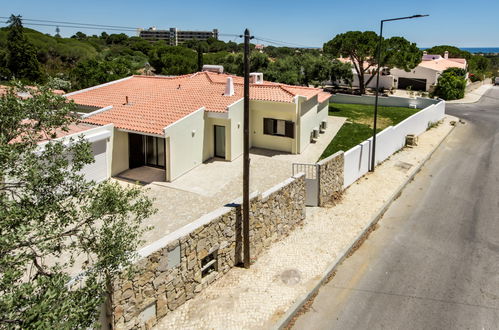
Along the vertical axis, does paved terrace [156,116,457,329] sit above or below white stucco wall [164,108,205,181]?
below

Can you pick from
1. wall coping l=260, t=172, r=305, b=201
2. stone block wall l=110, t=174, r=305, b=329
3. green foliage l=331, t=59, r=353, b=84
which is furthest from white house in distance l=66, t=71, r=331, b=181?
green foliage l=331, t=59, r=353, b=84

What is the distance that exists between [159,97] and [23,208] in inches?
766

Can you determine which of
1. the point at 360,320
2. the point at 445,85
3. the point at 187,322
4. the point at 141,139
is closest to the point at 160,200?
the point at 141,139

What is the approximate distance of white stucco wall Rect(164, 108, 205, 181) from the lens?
19453 millimetres

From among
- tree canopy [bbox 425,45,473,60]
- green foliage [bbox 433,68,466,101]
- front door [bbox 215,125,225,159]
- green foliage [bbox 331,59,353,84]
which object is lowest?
front door [bbox 215,125,225,159]

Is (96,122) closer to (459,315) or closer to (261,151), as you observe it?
(261,151)

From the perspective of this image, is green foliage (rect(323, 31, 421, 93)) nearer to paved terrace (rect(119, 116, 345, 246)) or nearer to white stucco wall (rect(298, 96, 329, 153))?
white stucco wall (rect(298, 96, 329, 153))

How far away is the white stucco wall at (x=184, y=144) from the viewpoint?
19.5 meters

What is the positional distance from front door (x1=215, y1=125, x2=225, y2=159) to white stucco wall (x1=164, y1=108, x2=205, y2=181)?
117 centimetres

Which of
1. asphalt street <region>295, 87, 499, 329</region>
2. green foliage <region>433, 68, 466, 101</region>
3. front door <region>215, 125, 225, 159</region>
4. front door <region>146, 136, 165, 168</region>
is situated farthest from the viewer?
green foliage <region>433, 68, 466, 101</region>

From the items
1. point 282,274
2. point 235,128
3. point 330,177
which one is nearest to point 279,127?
point 235,128

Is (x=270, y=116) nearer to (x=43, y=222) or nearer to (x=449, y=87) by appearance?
(x=43, y=222)

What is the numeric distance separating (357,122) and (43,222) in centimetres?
2996

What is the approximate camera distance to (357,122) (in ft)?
108
